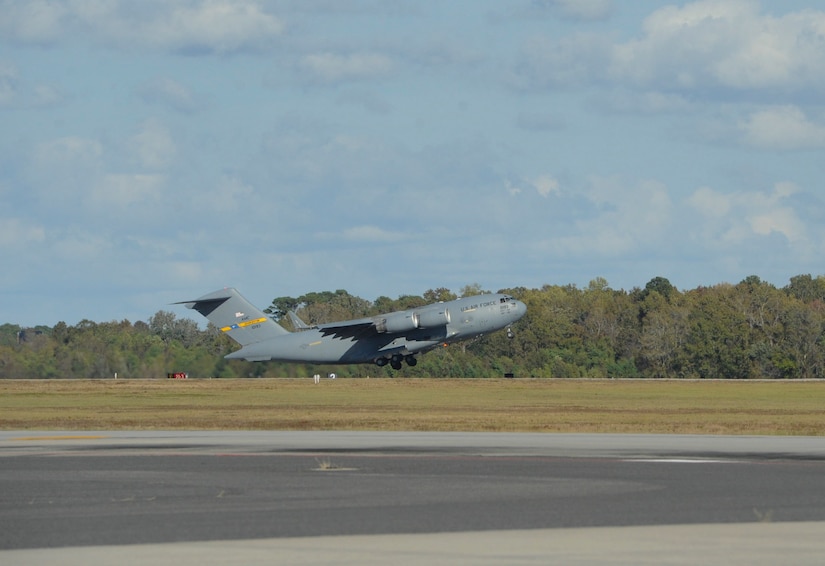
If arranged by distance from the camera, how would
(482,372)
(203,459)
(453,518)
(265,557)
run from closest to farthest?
(265,557) → (453,518) → (203,459) → (482,372)

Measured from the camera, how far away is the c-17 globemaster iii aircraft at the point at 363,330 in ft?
231

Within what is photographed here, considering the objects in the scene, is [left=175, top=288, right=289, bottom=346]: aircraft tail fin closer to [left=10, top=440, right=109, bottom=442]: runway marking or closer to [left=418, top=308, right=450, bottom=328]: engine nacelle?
[left=418, top=308, right=450, bottom=328]: engine nacelle

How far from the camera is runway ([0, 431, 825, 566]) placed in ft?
43.5

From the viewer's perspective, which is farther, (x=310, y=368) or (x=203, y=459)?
(x=310, y=368)

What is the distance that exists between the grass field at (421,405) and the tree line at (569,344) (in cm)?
206

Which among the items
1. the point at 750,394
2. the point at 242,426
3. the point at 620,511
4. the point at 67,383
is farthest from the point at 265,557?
the point at 67,383

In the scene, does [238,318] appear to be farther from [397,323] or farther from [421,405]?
[421,405]

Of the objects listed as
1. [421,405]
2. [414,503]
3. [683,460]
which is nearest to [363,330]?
[421,405]

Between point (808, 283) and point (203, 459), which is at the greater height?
point (808, 283)

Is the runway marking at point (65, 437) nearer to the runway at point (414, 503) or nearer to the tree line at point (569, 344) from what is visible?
the runway at point (414, 503)

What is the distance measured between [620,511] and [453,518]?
2188 millimetres

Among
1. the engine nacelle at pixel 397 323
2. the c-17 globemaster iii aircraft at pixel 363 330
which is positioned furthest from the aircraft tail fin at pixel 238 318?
the engine nacelle at pixel 397 323

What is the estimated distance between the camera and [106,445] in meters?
28.0

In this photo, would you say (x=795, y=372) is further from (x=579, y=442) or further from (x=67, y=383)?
(x=579, y=442)
